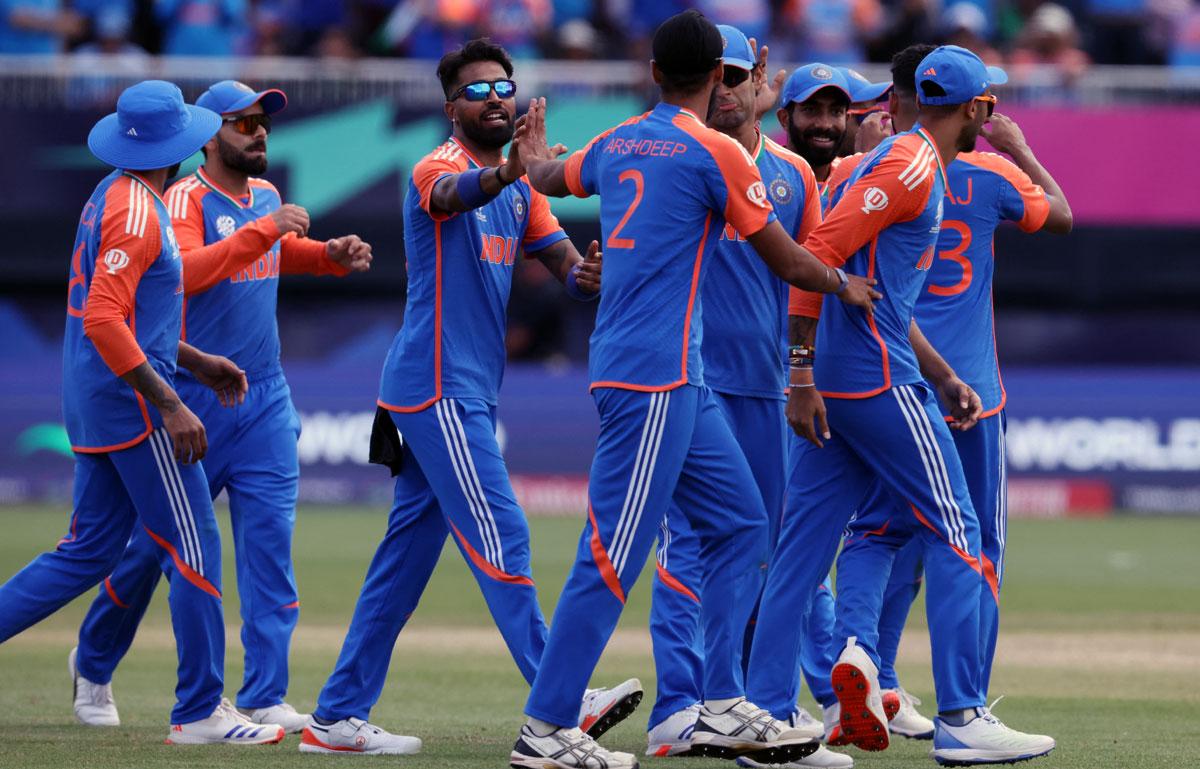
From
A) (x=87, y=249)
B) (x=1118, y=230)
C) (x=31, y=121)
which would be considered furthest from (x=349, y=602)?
(x=1118, y=230)

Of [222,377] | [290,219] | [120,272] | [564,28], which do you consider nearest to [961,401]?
[290,219]

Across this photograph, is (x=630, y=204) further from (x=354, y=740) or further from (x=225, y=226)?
(x=225, y=226)

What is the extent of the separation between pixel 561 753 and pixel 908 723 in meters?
2.18

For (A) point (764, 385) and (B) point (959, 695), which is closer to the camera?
(B) point (959, 695)

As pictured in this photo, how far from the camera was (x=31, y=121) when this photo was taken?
63.0 ft

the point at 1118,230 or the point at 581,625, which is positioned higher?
the point at 1118,230

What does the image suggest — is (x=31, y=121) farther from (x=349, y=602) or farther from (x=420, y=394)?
(x=420, y=394)

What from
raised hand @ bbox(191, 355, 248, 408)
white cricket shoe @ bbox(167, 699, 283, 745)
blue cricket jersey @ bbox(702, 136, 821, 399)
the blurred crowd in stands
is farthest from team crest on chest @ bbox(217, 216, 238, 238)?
the blurred crowd in stands

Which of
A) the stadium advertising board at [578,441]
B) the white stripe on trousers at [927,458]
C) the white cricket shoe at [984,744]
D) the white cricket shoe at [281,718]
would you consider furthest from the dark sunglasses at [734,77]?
the stadium advertising board at [578,441]

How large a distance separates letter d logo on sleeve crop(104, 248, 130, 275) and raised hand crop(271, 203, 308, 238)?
800mm

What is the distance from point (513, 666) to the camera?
33.2ft

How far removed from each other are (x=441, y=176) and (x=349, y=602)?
6.10 meters

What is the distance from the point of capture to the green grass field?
7.11 metres

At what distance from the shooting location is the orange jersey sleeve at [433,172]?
7.08 meters
